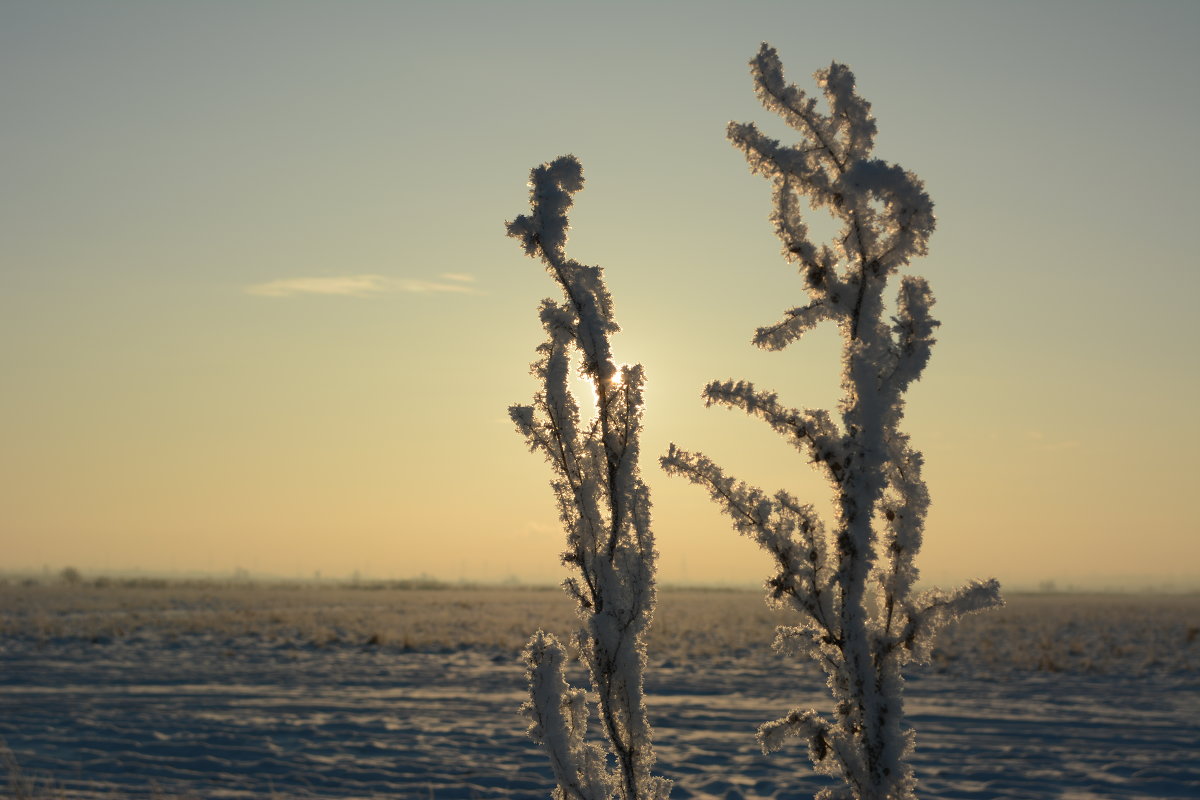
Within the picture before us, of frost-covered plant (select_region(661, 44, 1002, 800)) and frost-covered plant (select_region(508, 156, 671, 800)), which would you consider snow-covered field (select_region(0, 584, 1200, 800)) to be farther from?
frost-covered plant (select_region(661, 44, 1002, 800))

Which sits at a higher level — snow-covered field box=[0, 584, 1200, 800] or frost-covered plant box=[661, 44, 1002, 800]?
frost-covered plant box=[661, 44, 1002, 800]

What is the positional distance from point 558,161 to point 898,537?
A: 182 centimetres

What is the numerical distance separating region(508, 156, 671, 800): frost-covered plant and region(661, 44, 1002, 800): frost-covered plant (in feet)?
0.81

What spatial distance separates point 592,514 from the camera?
11.6 ft

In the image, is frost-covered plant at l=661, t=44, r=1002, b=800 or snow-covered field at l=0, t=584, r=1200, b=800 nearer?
frost-covered plant at l=661, t=44, r=1002, b=800

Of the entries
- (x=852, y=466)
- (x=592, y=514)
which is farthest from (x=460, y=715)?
(x=852, y=466)

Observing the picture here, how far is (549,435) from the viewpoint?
363 centimetres

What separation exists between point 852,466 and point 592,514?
951 millimetres

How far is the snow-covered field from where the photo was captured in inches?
389

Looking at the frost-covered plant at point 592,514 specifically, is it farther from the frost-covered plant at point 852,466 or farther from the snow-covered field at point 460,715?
the snow-covered field at point 460,715

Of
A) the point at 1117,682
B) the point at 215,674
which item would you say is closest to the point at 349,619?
the point at 215,674

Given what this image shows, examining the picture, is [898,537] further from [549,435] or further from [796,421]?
[549,435]

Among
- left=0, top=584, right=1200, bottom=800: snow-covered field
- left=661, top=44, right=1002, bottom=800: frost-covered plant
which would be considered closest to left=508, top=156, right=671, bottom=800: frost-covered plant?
left=661, top=44, right=1002, bottom=800: frost-covered plant

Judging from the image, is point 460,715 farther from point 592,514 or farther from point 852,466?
point 852,466
